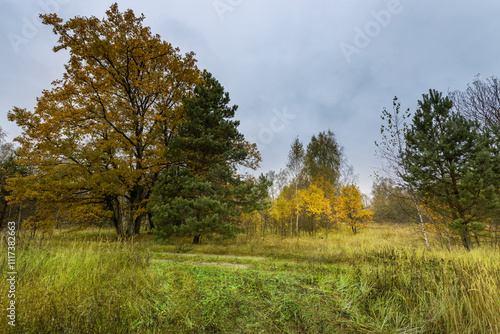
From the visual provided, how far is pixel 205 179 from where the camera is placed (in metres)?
10.8

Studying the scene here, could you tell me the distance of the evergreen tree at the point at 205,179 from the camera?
32.1 feet

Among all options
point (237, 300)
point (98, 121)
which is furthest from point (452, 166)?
point (98, 121)

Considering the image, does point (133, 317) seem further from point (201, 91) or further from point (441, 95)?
point (441, 95)

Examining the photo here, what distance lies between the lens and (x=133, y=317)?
2.79 m

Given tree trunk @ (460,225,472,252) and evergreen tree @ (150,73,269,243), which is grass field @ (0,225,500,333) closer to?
evergreen tree @ (150,73,269,243)

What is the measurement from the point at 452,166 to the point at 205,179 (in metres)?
11.8

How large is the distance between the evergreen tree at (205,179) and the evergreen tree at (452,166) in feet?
25.2

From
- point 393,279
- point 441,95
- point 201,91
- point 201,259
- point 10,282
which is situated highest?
point 201,91

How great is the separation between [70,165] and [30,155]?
1967 mm

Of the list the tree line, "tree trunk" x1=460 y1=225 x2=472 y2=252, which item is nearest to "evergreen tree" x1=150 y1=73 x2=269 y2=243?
the tree line

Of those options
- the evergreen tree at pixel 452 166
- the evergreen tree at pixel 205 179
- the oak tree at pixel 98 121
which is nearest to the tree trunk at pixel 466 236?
the evergreen tree at pixel 452 166

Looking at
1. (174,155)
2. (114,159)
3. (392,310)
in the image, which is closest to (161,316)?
(392,310)

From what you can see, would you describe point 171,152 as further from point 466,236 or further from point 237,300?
point 466,236

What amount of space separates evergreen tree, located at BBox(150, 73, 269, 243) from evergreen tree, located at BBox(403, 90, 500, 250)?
7693 mm
